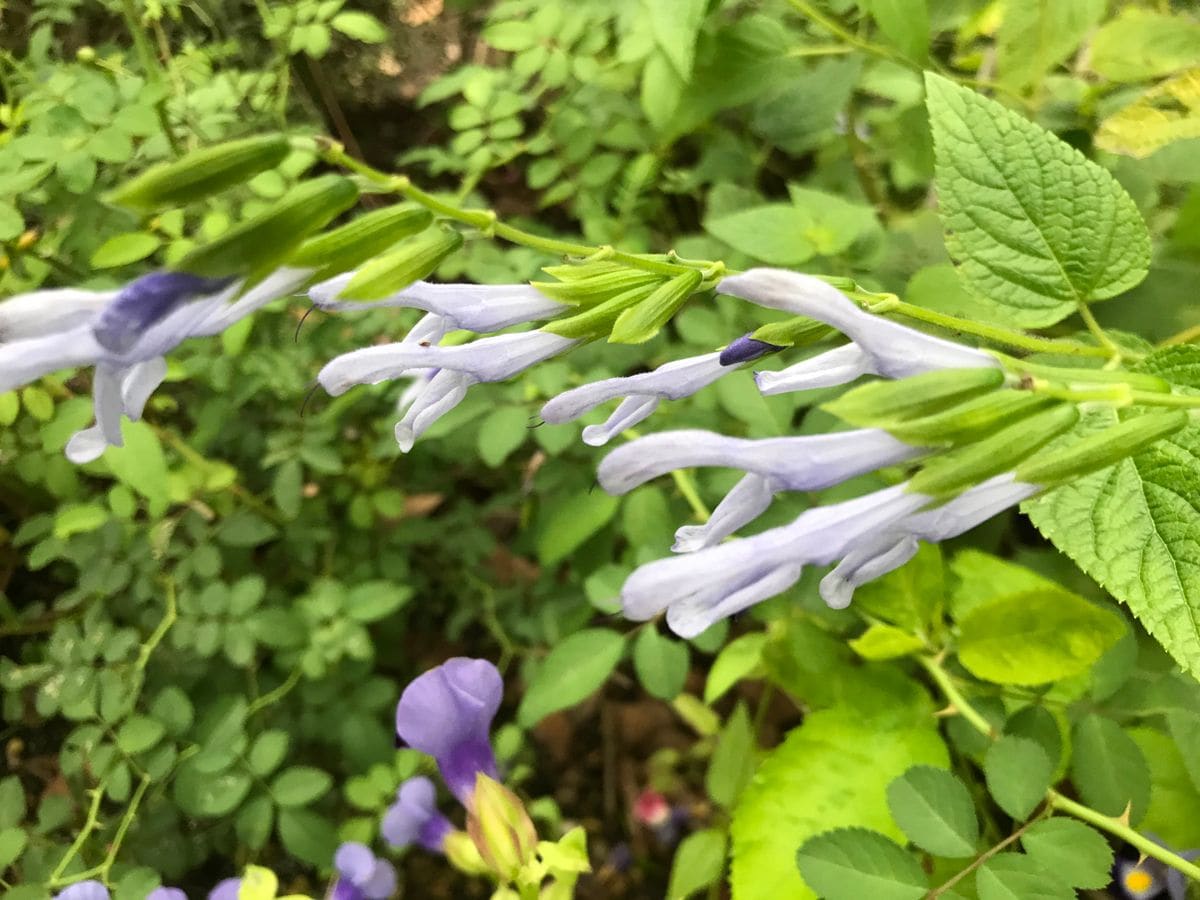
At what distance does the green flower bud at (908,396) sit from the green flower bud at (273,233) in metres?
0.21

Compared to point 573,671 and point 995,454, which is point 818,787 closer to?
point 573,671

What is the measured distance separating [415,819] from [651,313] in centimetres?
59

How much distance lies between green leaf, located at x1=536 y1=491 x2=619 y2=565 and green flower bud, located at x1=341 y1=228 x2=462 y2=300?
0.45 m

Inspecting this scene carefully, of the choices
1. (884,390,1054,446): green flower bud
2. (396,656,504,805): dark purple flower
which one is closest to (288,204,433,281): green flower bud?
(884,390,1054,446): green flower bud

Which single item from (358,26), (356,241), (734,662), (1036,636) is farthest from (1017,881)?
(358,26)

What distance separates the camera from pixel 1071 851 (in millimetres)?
A: 503

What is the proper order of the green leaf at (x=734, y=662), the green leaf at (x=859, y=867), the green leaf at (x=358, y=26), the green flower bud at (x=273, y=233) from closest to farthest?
the green flower bud at (x=273, y=233) < the green leaf at (x=859, y=867) < the green leaf at (x=734, y=662) < the green leaf at (x=358, y=26)

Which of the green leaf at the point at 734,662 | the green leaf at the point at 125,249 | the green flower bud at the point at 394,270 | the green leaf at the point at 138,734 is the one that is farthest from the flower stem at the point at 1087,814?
the green leaf at the point at 125,249

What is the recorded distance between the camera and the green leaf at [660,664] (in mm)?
731

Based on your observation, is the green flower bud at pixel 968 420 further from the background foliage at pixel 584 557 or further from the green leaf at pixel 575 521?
Answer: the green leaf at pixel 575 521

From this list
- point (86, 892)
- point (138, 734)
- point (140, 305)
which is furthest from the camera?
point (138, 734)

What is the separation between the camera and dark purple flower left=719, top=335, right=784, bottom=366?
413 millimetres

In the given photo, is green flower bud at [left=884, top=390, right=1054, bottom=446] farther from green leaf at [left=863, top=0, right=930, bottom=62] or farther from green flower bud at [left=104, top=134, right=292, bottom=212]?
green leaf at [left=863, top=0, right=930, bottom=62]

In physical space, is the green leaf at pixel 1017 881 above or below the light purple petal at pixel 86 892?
above
